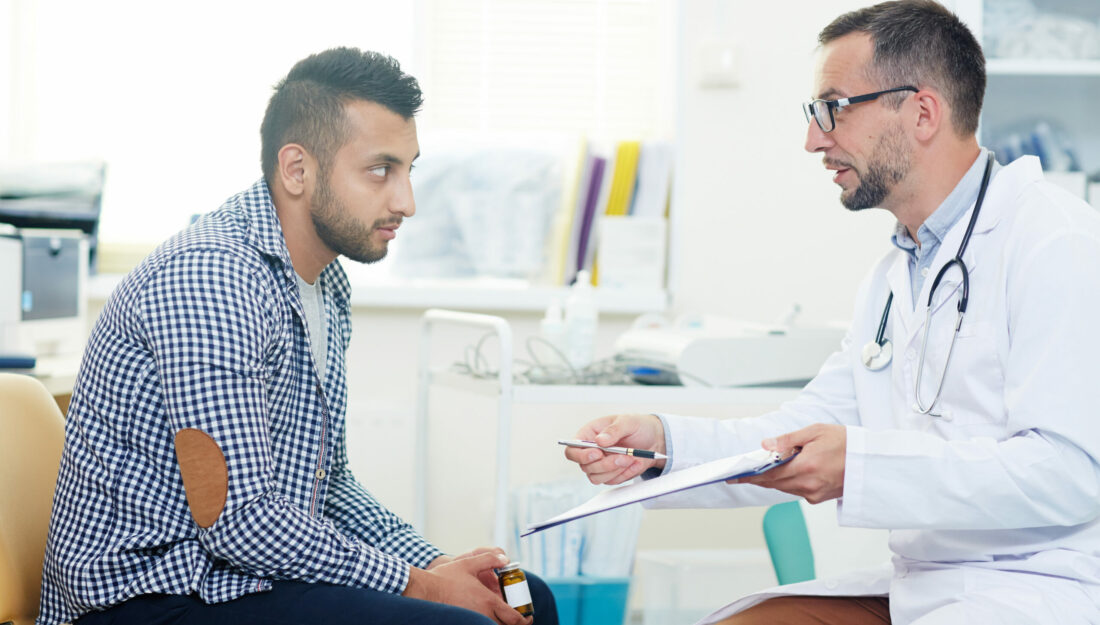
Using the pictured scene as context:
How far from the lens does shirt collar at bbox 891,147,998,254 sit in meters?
1.38

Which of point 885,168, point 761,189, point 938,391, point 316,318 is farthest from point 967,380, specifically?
point 761,189

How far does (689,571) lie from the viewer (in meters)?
2.38

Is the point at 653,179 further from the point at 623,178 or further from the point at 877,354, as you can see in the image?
the point at 877,354

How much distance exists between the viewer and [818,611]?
4.66 feet

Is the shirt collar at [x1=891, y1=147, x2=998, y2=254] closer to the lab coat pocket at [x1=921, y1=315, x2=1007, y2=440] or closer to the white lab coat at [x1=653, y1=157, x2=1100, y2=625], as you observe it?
the white lab coat at [x1=653, y1=157, x2=1100, y2=625]

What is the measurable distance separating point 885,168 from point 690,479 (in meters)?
0.59

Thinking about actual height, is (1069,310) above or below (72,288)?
above

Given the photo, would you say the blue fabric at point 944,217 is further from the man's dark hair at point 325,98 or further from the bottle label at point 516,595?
the man's dark hair at point 325,98

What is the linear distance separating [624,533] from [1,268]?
139 centimetres

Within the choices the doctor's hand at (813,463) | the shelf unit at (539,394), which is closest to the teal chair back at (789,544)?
the shelf unit at (539,394)

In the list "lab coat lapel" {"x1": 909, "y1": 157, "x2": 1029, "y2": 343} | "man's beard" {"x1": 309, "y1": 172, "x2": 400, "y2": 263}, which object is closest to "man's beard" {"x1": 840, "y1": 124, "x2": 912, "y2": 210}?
"lab coat lapel" {"x1": 909, "y1": 157, "x2": 1029, "y2": 343}

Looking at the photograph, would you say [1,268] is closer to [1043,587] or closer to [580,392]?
[580,392]

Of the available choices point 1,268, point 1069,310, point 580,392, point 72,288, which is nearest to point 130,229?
point 72,288

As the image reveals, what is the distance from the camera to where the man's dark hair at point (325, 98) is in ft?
4.70
